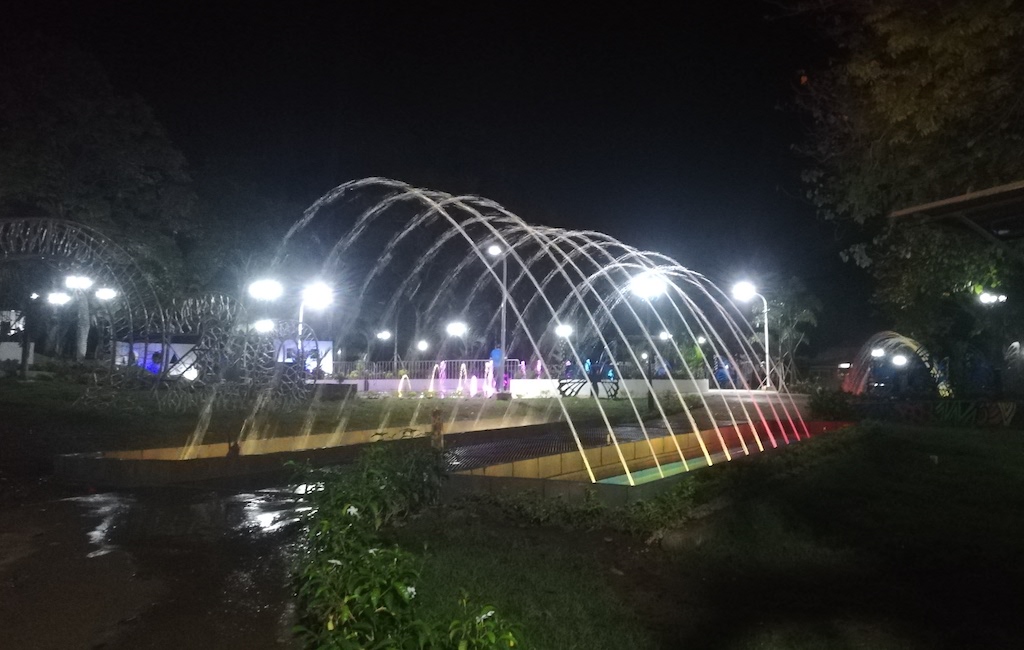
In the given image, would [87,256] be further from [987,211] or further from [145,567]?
[987,211]

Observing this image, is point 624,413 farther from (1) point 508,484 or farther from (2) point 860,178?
(1) point 508,484

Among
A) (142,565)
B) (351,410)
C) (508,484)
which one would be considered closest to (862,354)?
(351,410)

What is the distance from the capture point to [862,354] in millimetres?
44500

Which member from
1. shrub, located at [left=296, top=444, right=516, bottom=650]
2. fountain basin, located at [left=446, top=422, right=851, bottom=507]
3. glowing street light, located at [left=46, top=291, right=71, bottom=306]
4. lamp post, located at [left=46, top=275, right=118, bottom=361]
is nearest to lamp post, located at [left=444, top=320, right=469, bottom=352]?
lamp post, located at [left=46, top=275, right=118, bottom=361]

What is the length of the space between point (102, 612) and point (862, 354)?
43882mm

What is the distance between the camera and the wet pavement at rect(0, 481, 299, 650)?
6.41m

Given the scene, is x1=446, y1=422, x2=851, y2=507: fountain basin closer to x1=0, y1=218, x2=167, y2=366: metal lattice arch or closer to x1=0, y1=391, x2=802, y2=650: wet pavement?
x1=0, y1=391, x2=802, y2=650: wet pavement

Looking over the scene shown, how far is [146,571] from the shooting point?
8.25m

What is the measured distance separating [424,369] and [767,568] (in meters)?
38.3

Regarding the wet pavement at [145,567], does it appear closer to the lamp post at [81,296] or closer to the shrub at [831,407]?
the shrub at [831,407]

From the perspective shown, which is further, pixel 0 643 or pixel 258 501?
pixel 258 501

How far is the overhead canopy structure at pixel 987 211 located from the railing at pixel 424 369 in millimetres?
34226

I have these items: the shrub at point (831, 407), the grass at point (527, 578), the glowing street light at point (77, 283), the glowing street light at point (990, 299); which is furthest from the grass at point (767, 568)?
the glowing street light at point (77, 283)

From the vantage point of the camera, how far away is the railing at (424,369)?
140ft
